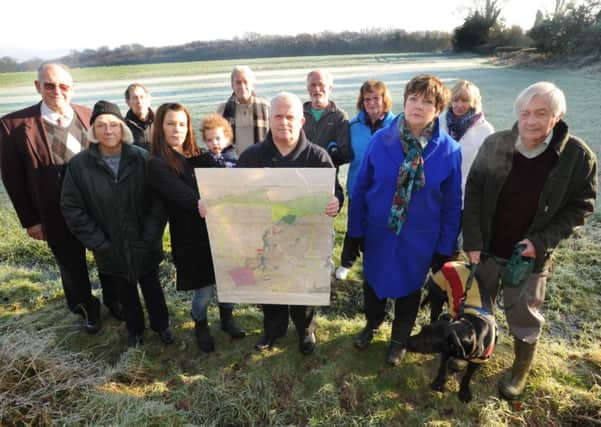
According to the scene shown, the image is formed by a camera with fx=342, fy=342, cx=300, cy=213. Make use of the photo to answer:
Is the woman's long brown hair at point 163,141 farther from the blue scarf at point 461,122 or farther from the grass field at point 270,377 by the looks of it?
the blue scarf at point 461,122

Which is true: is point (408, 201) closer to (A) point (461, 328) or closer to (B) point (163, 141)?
(A) point (461, 328)

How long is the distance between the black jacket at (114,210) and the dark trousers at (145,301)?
6.8 inches

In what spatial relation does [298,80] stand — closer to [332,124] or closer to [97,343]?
[332,124]

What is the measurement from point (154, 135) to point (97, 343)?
7.51ft

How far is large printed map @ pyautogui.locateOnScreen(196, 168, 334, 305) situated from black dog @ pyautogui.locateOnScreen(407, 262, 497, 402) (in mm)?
841

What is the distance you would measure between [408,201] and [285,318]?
167cm

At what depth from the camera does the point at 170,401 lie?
8.98 feet

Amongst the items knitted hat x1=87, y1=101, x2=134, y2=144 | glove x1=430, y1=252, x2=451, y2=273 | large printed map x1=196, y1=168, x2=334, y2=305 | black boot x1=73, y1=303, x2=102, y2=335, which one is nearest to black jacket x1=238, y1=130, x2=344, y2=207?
large printed map x1=196, y1=168, x2=334, y2=305

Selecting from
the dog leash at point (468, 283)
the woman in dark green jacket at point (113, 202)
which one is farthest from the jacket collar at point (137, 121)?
the dog leash at point (468, 283)

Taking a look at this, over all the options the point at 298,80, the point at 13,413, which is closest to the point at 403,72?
the point at 298,80

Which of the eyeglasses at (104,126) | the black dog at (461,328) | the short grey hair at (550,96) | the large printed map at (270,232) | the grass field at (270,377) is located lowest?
the grass field at (270,377)

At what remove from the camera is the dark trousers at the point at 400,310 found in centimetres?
298

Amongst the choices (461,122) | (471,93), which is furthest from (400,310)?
(471,93)

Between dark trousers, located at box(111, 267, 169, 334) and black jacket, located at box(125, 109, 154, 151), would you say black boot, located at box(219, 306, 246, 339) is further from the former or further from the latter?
black jacket, located at box(125, 109, 154, 151)
